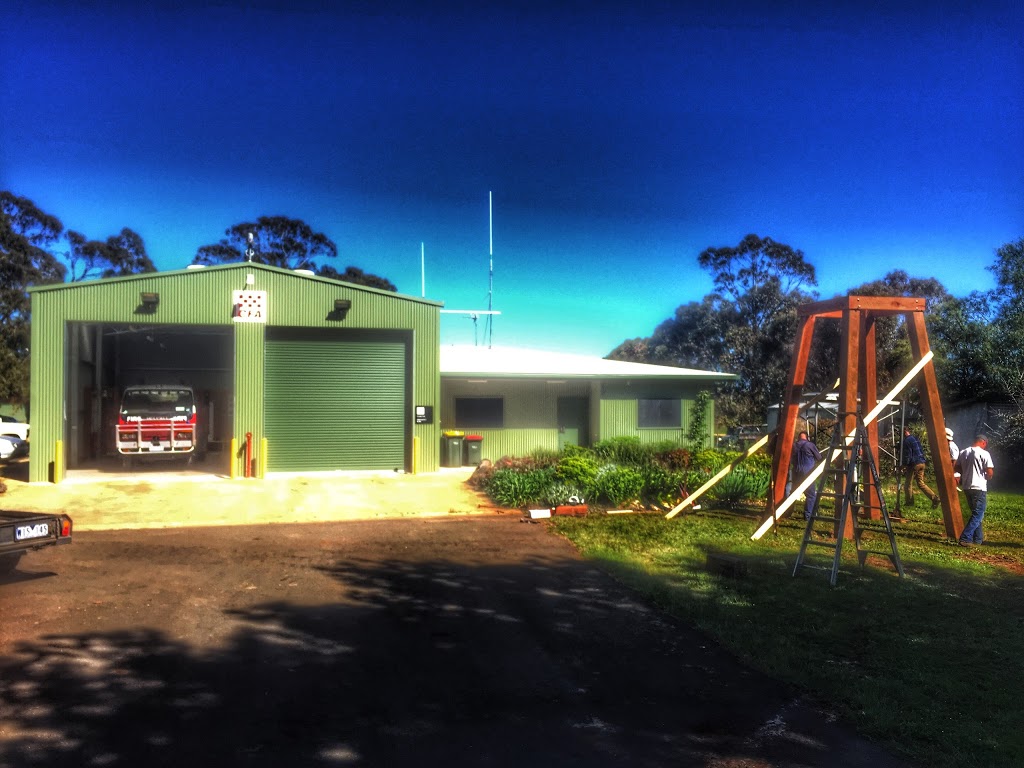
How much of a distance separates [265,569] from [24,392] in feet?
116

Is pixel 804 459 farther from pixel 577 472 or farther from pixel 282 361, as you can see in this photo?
pixel 282 361

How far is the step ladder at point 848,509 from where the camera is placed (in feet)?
28.5

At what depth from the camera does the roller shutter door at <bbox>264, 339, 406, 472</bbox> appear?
19203mm

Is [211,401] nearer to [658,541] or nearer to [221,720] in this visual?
[658,541]

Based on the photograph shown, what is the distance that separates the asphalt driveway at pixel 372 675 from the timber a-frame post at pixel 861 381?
15.0 feet

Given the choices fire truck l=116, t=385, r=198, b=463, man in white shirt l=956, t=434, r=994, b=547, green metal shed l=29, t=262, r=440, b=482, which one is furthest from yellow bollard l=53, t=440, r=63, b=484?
man in white shirt l=956, t=434, r=994, b=547

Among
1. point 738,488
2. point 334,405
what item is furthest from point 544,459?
point 334,405

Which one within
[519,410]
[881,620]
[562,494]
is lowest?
[881,620]

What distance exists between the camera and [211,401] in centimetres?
2647

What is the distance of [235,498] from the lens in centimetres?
1527

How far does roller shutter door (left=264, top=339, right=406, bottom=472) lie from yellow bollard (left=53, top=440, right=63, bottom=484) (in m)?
4.53

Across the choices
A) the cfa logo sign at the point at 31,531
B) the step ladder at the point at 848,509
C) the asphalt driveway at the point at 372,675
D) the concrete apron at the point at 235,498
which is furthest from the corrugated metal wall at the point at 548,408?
the cfa logo sign at the point at 31,531

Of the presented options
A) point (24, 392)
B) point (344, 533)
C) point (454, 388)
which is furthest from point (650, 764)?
point (24, 392)

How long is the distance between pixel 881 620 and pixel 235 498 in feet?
40.2
